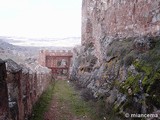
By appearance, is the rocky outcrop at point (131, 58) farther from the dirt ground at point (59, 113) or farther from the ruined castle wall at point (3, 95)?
the ruined castle wall at point (3, 95)

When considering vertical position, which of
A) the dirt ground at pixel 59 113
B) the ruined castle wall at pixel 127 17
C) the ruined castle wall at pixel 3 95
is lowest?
the dirt ground at pixel 59 113

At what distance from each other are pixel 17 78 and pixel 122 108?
3.19 m

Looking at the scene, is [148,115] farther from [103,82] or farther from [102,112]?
[103,82]

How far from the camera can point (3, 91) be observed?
5047 mm

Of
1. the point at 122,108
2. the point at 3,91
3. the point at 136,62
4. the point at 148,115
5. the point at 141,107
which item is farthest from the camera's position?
the point at 136,62

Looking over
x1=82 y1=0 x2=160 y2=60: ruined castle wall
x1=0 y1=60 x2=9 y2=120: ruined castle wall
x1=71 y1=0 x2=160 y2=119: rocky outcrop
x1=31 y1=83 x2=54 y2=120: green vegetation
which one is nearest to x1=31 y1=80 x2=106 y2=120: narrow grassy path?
x1=31 y1=83 x2=54 y2=120: green vegetation

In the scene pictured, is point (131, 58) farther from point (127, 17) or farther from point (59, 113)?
point (127, 17)

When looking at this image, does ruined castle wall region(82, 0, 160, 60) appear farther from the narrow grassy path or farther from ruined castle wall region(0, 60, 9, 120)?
ruined castle wall region(0, 60, 9, 120)

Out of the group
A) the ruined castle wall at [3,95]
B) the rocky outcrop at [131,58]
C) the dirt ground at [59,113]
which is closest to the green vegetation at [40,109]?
the dirt ground at [59,113]

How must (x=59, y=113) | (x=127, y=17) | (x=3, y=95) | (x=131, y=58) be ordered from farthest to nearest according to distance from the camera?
(x=127, y=17)
(x=59, y=113)
(x=131, y=58)
(x=3, y=95)

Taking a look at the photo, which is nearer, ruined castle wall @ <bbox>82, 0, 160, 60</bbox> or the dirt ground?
the dirt ground

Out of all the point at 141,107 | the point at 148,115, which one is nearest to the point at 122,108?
the point at 141,107

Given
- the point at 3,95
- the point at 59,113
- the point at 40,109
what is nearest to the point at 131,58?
the point at 59,113

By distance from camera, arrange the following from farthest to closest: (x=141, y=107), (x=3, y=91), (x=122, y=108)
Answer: (x=122, y=108), (x=141, y=107), (x=3, y=91)
